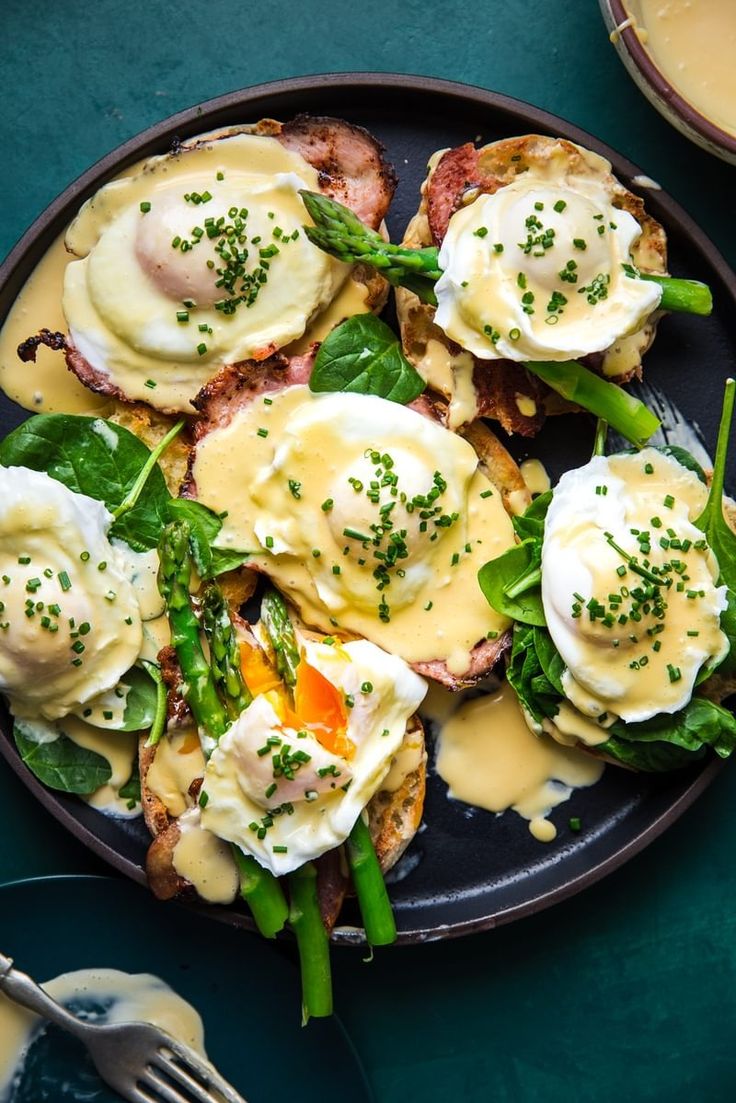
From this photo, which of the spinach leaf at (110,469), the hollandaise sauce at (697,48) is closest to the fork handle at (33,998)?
the spinach leaf at (110,469)

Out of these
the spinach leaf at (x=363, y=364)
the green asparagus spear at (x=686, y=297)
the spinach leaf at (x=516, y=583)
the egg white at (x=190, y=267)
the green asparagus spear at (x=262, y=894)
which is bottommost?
the green asparagus spear at (x=262, y=894)

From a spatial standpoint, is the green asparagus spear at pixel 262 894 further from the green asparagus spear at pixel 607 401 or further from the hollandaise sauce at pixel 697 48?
the hollandaise sauce at pixel 697 48

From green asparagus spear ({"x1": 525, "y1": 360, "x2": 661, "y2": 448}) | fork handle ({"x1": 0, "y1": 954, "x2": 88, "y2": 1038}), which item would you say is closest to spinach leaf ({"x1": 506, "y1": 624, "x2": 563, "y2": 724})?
green asparagus spear ({"x1": 525, "y1": 360, "x2": 661, "y2": 448})

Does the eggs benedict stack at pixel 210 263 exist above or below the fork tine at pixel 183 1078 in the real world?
above

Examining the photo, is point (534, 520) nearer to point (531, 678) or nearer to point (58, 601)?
point (531, 678)

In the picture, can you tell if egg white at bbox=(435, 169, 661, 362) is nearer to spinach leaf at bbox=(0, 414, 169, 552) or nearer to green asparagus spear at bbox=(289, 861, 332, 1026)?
spinach leaf at bbox=(0, 414, 169, 552)

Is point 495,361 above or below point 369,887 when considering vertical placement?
above

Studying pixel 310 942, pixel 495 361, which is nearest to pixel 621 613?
pixel 495 361
